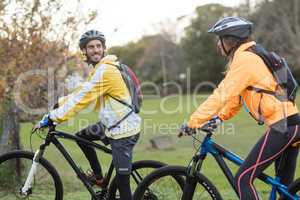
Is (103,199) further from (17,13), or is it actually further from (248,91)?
(17,13)

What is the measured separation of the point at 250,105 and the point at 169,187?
51.3 inches

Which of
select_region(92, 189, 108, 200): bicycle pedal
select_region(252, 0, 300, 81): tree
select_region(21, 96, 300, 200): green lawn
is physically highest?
→ select_region(252, 0, 300, 81): tree

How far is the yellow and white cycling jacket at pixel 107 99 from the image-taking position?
4742 mm

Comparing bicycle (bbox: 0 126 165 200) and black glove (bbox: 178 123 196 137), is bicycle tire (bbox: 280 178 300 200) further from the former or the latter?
bicycle (bbox: 0 126 165 200)

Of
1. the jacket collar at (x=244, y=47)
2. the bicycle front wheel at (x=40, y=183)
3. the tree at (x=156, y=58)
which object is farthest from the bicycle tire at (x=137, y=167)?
the tree at (x=156, y=58)

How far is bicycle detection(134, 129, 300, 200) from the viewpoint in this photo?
13.6ft

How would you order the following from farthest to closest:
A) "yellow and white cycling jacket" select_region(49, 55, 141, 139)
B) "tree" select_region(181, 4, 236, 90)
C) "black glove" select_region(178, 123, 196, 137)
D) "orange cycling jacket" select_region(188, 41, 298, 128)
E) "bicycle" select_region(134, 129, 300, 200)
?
"tree" select_region(181, 4, 236, 90) → "yellow and white cycling jacket" select_region(49, 55, 141, 139) → "bicycle" select_region(134, 129, 300, 200) → "black glove" select_region(178, 123, 196, 137) → "orange cycling jacket" select_region(188, 41, 298, 128)

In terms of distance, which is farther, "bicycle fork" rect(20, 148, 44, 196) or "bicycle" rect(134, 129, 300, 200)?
"bicycle fork" rect(20, 148, 44, 196)

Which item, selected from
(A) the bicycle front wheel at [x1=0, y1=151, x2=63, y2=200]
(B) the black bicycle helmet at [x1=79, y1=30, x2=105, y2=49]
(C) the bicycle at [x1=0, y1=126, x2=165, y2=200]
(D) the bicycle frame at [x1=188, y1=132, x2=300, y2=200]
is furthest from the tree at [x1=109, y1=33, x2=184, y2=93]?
(D) the bicycle frame at [x1=188, y1=132, x2=300, y2=200]

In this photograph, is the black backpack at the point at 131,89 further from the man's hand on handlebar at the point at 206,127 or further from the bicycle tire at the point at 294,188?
the bicycle tire at the point at 294,188

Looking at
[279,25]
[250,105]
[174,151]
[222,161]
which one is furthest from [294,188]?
[279,25]

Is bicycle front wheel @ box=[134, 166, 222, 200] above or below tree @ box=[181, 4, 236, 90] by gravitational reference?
below

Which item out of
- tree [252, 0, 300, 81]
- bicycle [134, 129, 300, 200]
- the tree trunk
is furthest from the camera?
tree [252, 0, 300, 81]

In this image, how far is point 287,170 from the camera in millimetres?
4281
